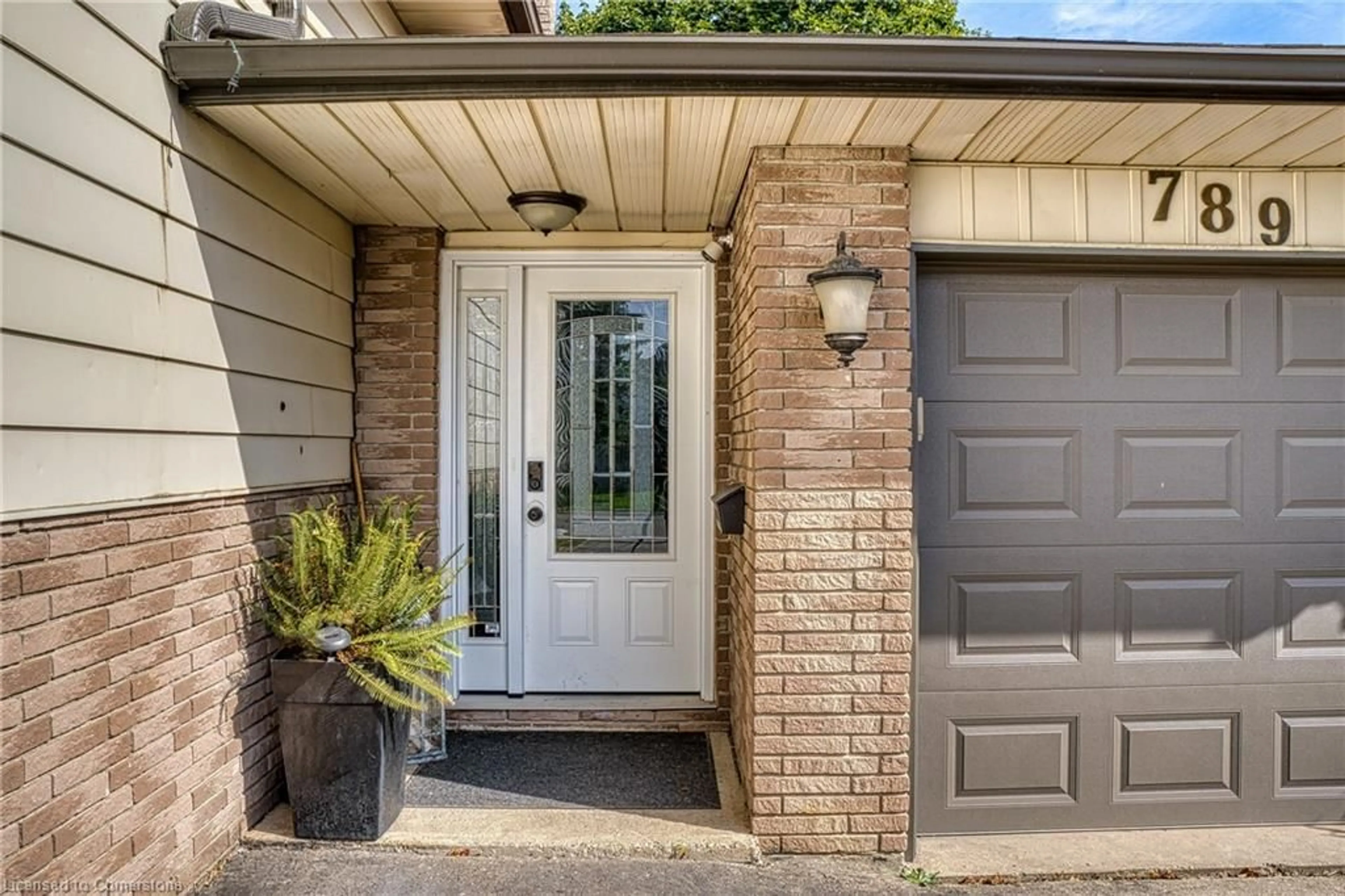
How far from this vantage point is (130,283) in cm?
207

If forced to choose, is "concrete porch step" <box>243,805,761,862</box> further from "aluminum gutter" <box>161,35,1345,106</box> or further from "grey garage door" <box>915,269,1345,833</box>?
"aluminum gutter" <box>161,35,1345,106</box>

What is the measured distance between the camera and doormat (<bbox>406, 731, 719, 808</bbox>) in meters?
2.92

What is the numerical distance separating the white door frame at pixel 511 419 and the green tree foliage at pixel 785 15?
37.0ft

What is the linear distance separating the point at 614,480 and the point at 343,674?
1539 mm

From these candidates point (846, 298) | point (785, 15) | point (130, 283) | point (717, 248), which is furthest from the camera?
point (785, 15)

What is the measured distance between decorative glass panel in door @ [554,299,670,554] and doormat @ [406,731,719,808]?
86 cm

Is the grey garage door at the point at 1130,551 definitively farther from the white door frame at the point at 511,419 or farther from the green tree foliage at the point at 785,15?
the green tree foliage at the point at 785,15

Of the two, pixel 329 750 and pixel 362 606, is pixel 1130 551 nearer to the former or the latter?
pixel 362 606

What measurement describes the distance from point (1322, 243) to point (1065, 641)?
65.1 inches

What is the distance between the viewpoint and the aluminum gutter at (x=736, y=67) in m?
2.14

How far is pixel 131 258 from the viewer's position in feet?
6.80

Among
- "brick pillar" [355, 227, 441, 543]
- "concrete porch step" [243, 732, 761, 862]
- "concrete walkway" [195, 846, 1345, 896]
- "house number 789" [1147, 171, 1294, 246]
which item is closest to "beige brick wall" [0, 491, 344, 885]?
"concrete walkway" [195, 846, 1345, 896]

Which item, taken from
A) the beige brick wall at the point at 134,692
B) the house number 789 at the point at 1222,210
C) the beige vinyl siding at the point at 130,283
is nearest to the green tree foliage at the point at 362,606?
the beige brick wall at the point at 134,692

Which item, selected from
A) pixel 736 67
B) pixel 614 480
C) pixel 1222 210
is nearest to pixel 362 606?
pixel 614 480
